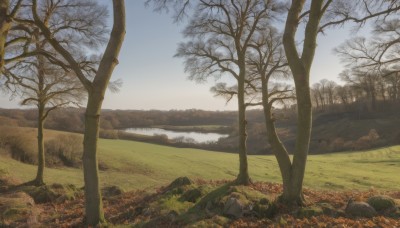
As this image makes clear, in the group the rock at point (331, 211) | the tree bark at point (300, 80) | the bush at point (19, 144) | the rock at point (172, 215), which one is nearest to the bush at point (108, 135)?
the bush at point (19, 144)

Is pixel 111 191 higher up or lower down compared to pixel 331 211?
lower down

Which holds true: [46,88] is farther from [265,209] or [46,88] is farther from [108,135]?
[108,135]

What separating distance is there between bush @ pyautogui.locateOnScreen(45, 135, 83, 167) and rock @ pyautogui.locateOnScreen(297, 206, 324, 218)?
94.3 feet

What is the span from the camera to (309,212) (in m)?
9.02

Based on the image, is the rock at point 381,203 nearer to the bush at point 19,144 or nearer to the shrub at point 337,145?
the bush at point 19,144

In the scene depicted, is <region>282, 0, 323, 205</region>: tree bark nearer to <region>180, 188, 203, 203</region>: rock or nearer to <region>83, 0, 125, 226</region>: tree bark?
<region>180, 188, 203, 203</region>: rock

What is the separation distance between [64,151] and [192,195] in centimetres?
2533

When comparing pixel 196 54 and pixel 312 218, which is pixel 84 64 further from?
pixel 312 218

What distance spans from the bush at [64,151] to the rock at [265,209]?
2760 centimetres

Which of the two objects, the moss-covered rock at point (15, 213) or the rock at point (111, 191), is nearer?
the moss-covered rock at point (15, 213)

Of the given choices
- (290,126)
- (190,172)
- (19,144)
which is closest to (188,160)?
(190,172)

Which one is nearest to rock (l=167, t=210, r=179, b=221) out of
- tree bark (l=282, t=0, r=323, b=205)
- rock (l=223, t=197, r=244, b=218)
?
rock (l=223, t=197, r=244, b=218)

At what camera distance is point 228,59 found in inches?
691

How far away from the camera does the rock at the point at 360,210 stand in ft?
28.8
